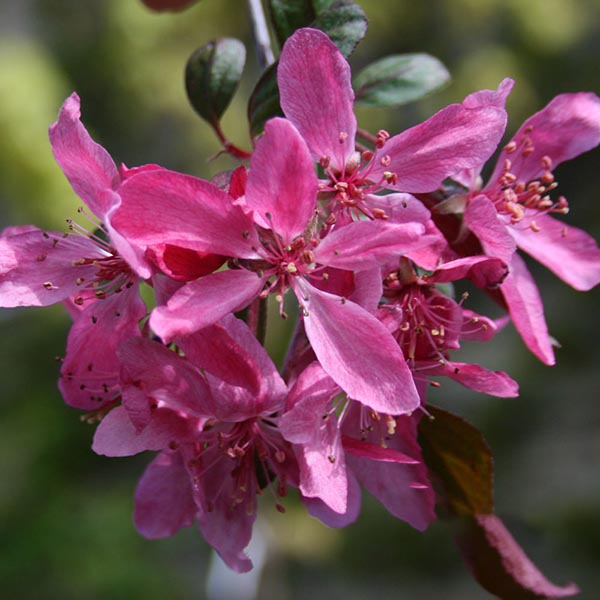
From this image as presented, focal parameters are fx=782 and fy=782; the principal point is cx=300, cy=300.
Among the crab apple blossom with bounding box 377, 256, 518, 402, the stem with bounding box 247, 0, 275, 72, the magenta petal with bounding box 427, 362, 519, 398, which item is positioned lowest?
the magenta petal with bounding box 427, 362, 519, 398

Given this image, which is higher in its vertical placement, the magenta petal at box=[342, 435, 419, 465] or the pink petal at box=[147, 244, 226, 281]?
the pink petal at box=[147, 244, 226, 281]

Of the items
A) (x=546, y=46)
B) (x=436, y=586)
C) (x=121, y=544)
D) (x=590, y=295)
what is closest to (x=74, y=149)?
(x=121, y=544)

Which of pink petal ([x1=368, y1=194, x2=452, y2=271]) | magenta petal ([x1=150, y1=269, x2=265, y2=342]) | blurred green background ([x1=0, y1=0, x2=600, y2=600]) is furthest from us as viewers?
blurred green background ([x1=0, y1=0, x2=600, y2=600])

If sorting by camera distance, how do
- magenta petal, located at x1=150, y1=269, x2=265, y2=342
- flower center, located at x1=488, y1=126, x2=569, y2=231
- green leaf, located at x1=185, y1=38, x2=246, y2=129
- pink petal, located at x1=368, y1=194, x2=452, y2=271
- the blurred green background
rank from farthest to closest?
the blurred green background < green leaf, located at x1=185, y1=38, x2=246, y2=129 < flower center, located at x1=488, y1=126, x2=569, y2=231 < pink petal, located at x1=368, y1=194, x2=452, y2=271 < magenta petal, located at x1=150, y1=269, x2=265, y2=342

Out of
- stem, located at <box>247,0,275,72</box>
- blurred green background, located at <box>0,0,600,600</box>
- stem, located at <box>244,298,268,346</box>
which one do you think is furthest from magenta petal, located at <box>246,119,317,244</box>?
blurred green background, located at <box>0,0,600,600</box>

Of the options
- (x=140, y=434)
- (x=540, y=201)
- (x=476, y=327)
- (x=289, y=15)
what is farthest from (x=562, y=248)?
(x=140, y=434)

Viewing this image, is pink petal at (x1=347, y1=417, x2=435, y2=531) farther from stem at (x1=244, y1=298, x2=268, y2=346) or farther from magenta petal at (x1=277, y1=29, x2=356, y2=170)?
magenta petal at (x1=277, y1=29, x2=356, y2=170)

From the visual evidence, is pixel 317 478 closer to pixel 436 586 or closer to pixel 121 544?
pixel 121 544

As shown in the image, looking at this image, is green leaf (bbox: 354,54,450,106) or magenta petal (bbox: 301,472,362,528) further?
green leaf (bbox: 354,54,450,106)
